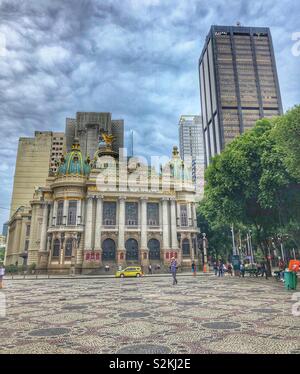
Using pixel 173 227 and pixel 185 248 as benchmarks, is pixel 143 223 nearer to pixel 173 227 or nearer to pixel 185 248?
pixel 173 227

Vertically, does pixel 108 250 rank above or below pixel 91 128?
below

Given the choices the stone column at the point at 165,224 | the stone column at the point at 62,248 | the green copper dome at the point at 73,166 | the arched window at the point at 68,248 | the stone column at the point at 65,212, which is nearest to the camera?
the stone column at the point at 62,248

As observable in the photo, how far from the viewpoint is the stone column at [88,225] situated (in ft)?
149

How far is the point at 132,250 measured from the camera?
157ft

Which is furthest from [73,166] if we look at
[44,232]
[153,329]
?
[153,329]

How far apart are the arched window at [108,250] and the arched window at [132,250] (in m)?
2.26

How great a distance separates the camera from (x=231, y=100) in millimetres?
124312

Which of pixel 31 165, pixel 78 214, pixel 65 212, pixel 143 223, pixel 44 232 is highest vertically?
pixel 31 165

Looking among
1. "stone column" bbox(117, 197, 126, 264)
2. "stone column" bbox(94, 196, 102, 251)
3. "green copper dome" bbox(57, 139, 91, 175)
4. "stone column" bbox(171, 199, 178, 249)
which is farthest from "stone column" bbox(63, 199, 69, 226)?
"stone column" bbox(171, 199, 178, 249)

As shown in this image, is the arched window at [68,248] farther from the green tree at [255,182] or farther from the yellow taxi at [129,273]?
the green tree at [255,182]

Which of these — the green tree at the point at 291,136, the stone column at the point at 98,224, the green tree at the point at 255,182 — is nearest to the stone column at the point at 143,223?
the stone column at the point at 98,224

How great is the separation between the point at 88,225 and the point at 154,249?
40.1ft

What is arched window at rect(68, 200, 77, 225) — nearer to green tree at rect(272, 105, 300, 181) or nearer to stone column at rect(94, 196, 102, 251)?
stone column at rect(94, 196, 102, 251)

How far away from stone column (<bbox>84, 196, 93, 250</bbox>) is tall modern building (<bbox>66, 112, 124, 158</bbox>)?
39272 mm
